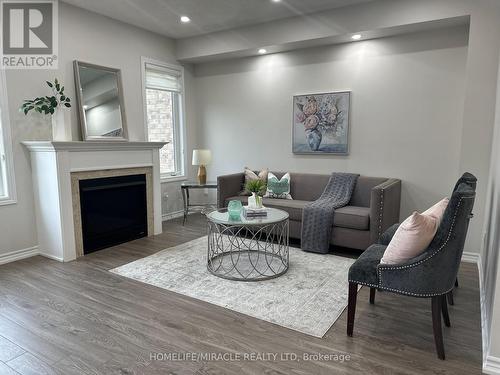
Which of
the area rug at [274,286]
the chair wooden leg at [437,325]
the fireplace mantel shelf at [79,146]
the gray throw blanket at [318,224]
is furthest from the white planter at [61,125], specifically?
the chair wooden leg at [437,325]

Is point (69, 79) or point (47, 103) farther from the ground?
point (69, 79)

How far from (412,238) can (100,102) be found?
12.9 feet

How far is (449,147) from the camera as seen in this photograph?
391 centimetres

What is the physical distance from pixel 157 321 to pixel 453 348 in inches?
76.4

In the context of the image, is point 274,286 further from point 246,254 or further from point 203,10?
point 203,10

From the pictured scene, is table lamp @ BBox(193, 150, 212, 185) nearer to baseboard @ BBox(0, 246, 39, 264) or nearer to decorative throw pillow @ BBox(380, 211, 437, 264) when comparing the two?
baseboard @ BBox(0, 246, 39, 264)

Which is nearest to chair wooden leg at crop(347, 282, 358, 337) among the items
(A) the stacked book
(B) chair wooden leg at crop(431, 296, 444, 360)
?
(B) chair wooden leg at crop(431, 296, 444, 360)

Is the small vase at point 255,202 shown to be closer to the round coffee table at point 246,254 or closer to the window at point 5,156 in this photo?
the round coffee table at point 246,254

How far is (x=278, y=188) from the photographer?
4621mm

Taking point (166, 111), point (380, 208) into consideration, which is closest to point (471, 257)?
point (380, 208)

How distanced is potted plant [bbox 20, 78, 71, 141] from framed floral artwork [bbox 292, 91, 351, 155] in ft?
9.50

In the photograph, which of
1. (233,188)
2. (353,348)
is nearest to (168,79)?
(233,188)

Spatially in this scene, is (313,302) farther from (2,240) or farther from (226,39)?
(226,39)

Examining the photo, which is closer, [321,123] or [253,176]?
[321,123]
